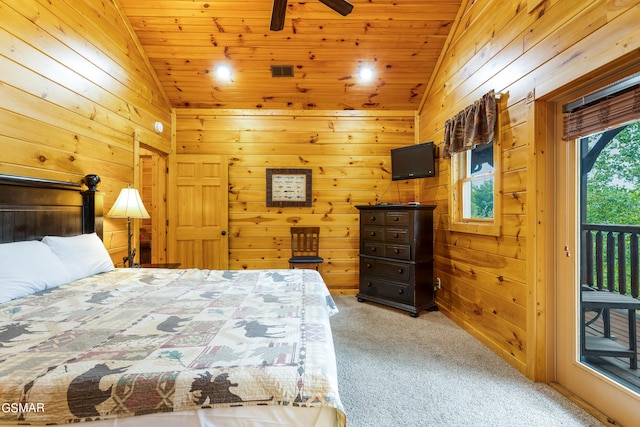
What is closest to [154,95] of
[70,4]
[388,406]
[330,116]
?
[70,4]

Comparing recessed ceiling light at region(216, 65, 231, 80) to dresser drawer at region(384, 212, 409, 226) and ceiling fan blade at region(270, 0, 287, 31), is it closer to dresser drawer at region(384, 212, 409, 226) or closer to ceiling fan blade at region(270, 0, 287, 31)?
ceiling fan blade at region(270, 0, 287, 31)

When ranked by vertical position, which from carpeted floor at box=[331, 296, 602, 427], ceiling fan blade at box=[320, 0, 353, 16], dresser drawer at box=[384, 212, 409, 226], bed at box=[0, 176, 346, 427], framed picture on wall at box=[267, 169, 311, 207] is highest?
ceiling fan blade at box=[320, 0, 353, 16]

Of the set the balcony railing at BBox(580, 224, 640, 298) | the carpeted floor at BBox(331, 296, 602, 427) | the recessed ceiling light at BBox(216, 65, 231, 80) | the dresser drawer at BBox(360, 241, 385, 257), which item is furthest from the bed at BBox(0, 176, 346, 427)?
the recessed ceiling light at BBox(216, 65, 231, 80)

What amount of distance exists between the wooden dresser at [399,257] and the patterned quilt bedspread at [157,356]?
202 cm

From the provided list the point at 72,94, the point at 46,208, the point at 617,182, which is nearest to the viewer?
the point at 617,182

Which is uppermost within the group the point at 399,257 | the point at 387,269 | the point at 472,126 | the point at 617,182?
the point at 472,126

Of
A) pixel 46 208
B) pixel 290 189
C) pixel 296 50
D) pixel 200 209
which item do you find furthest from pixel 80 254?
pixel 296 50

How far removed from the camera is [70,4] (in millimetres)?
2266

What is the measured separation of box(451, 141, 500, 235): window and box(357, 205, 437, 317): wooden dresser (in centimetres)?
35

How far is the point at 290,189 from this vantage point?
4102 mm

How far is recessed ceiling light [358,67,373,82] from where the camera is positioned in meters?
3.62

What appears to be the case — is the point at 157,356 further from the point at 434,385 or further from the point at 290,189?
the point at 290,189

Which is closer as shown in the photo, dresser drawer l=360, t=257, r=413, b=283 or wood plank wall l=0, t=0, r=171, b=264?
wood plank wall l=0, t=0, r=171, b=264

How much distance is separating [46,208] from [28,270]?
2.03 ft
